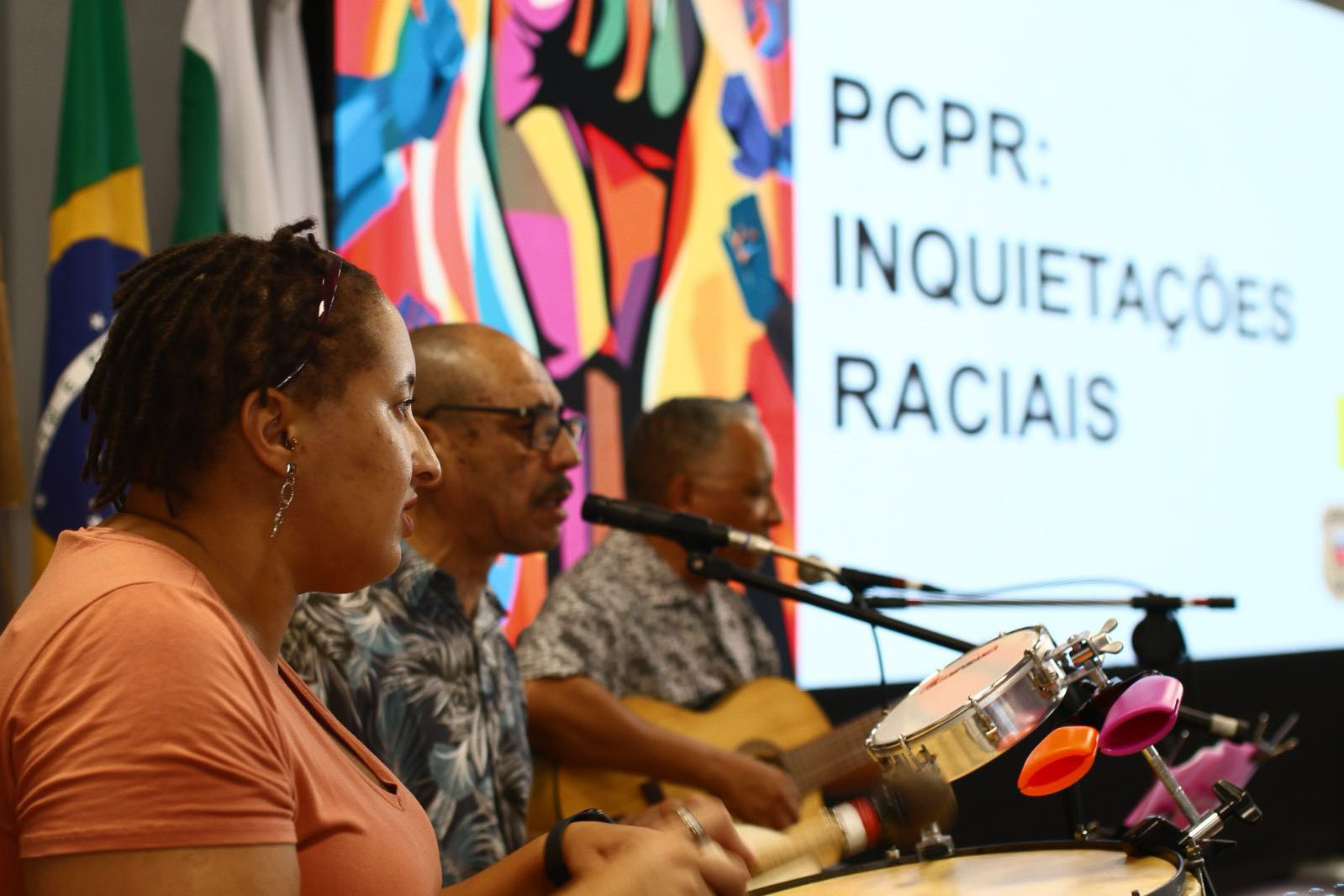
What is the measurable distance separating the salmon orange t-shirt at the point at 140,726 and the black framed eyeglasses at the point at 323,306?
166 millimetres

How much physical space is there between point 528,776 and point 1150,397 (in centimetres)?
284

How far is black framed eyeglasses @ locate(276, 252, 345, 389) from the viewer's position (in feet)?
3.43

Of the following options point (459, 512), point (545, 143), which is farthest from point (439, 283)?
point (459, 512)

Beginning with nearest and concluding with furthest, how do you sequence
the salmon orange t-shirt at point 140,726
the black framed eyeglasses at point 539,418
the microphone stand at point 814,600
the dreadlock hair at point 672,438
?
the salmon orange t-shirt at point 140,726 → the microphone stand at point 814,600 → the black framed eyeglasses at point 539,418 → the dreadlock hair at point 672,438

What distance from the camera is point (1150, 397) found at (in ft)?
14.0

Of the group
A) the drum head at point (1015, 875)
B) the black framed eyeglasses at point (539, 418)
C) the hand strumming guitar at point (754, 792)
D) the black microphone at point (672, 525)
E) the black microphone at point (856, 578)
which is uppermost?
the black framed eyeglasses at point (539, 418)

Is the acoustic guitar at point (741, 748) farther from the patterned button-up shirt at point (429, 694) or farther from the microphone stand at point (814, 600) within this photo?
the microphone stand at point (814, 600)

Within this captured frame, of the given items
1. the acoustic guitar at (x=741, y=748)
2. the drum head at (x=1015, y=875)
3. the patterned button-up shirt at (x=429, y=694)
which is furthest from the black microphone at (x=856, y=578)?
the acoustic guitar at (x=741, y=748)

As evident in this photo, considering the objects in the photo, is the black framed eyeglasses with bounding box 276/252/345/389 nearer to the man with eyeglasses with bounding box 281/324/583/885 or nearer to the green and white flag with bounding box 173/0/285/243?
the man with eyeglasses with bounding box 281/324/583/885

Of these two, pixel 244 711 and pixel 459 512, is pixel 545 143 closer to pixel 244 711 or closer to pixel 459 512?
pixel 459 512

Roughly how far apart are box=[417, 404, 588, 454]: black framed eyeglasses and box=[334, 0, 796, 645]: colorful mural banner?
2.74 ft

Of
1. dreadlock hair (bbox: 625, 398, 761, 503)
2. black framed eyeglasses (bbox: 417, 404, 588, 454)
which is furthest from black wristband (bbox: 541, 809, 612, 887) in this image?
dreadlock hair (bbox: 625, 398, 761, 503)

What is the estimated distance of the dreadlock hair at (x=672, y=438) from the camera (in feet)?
9.39

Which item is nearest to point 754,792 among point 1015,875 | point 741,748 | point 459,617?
point 741,748
